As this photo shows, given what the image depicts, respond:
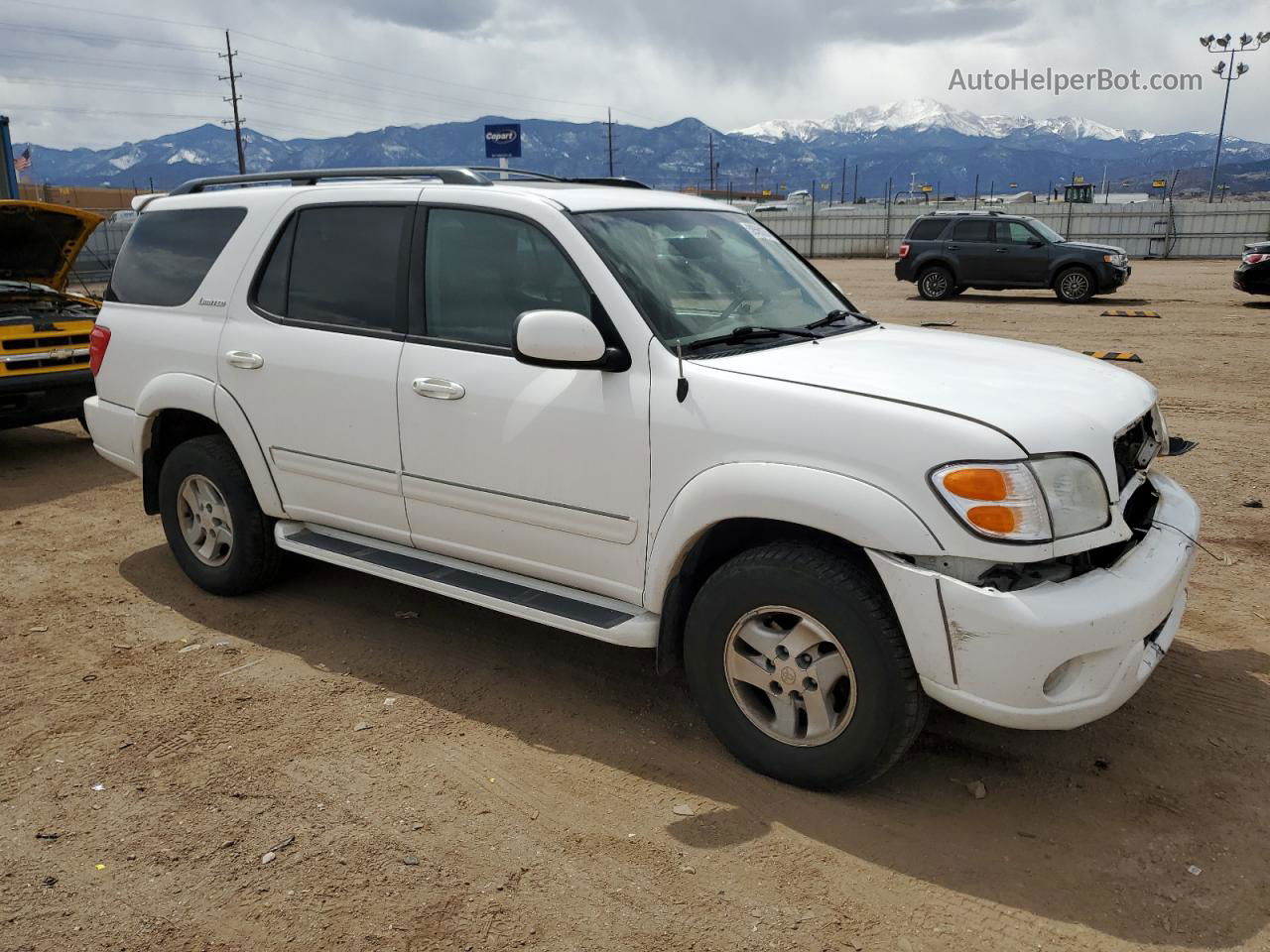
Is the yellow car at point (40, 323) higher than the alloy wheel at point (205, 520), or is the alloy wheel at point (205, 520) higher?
the yellow car at point (40, 323)

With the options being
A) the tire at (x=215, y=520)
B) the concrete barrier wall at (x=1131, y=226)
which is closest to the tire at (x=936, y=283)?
the concrete barrier wall at (x=1131, y=226)

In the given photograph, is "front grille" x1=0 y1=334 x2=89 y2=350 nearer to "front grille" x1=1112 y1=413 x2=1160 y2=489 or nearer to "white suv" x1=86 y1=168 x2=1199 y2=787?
"white suv" x1=86 y1=168 x2=1199 y2=787

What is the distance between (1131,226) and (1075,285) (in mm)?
17435

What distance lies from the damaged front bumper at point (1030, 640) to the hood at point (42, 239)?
24.3ft

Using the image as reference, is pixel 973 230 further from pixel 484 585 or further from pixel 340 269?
pixel 484 585

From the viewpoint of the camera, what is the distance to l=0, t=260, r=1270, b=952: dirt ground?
276cm

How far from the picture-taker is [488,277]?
3.91m

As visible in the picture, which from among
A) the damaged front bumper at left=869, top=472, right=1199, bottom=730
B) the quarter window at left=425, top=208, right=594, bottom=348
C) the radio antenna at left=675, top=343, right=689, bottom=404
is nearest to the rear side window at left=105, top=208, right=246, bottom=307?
the quarter window at left=425, top=208, right=594, bottom=348

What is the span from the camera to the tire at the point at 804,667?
3020 mm

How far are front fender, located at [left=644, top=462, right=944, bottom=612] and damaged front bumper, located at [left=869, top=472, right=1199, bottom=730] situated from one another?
10 centimetres

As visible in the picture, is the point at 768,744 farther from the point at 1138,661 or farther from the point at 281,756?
the point at 281,756

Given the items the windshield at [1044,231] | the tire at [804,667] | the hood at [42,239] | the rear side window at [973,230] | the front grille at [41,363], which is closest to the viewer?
the tire at [804,667]

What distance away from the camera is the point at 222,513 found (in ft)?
16.3

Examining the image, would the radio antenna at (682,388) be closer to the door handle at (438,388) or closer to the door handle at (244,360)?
the door handle at (438,388)
